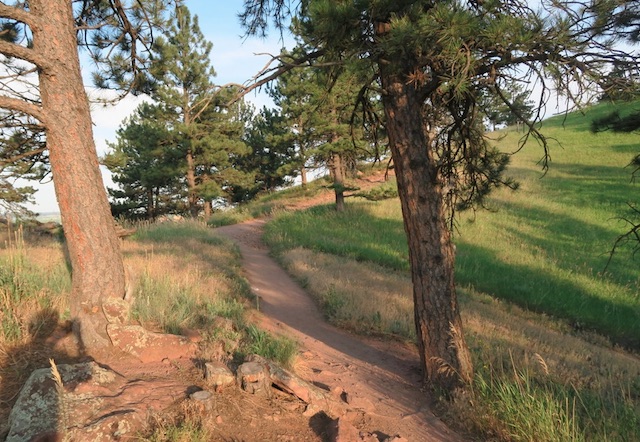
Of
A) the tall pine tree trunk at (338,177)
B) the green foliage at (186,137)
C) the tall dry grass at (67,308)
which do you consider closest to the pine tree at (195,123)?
the green foliage at (186,137)

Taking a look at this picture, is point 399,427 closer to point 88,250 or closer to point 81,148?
point 88,250

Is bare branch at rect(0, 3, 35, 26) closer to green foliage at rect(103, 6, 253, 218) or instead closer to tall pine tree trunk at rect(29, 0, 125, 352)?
tall pine tree trunk at rect(29, 0, 125, 352)

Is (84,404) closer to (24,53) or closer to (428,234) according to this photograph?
(24,53)

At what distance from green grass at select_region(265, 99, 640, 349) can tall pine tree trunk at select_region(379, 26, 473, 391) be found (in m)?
2.17

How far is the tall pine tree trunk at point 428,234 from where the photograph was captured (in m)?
4.88

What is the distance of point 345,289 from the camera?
9250 millimetres

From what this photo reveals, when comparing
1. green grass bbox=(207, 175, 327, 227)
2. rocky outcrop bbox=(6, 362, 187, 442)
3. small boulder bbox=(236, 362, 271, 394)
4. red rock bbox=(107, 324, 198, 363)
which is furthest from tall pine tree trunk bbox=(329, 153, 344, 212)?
rocky outcrop bbox=(6, 362, 187, 442)

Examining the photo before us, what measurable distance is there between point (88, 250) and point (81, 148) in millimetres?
1049

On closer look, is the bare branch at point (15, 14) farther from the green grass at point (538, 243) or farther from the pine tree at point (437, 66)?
the green grass at point (538, 243)

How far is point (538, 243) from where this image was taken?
1641cm

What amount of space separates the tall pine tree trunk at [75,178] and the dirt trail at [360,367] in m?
2.41

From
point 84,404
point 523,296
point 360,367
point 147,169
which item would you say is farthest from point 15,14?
point 147,169

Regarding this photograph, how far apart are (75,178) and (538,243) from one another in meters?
16.3

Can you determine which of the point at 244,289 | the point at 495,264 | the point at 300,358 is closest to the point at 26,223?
the point at 244,289
